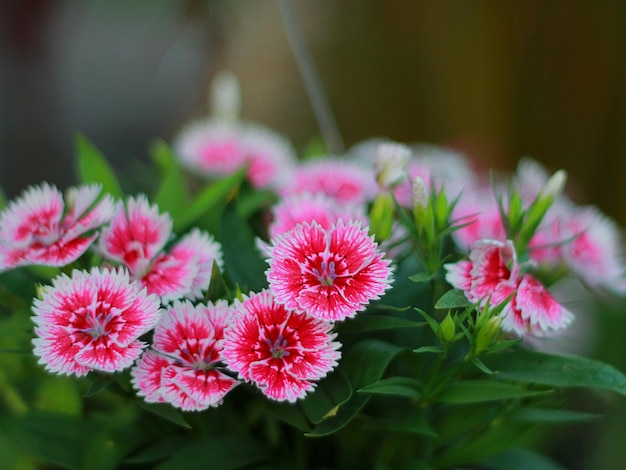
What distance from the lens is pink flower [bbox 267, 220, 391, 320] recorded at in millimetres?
401

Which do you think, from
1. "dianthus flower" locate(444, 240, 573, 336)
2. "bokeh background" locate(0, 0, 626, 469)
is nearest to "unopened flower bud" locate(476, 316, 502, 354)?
"dianthus flower" locate(444, 240, 573, 336)

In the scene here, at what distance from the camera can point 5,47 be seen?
141cm

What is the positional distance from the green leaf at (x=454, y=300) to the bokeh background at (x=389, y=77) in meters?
0.83

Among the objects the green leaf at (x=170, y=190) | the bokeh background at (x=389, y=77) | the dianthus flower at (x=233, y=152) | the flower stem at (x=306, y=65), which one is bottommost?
the green leaf at (x=170, y=190)

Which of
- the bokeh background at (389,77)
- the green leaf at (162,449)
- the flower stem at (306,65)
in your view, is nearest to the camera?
the green leaf at (162,449)

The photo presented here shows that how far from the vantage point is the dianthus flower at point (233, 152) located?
755 mm

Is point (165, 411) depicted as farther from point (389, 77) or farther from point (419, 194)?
point (389, 77)

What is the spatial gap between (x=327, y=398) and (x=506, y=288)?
13 cm

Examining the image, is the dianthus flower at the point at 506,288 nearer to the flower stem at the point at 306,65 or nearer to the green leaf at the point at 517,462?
the green leaf at the point at 517,462

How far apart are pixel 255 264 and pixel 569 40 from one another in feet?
4.32

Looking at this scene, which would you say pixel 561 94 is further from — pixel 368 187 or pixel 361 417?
pixel 361 417

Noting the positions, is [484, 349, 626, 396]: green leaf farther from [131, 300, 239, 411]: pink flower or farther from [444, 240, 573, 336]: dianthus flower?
[131, 300, 239, 411]: pink flower

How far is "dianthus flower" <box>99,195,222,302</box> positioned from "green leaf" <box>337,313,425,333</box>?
0.10 metres

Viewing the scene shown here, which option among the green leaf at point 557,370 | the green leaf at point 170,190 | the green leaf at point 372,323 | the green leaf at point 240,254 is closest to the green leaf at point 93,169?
the green leaf at point 170,190
